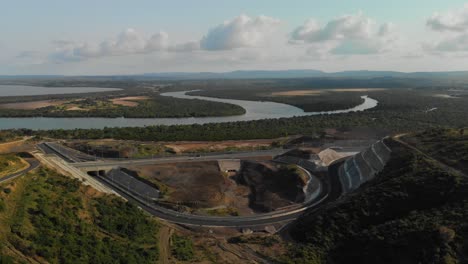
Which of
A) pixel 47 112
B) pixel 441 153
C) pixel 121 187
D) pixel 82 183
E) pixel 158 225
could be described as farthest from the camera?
pixel 47 112

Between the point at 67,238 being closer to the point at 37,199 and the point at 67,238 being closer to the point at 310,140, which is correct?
the point at 37,199

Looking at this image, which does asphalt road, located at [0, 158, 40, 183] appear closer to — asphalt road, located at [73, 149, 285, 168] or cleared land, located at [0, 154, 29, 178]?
cleared land, located at [0, 154, 29, 178]

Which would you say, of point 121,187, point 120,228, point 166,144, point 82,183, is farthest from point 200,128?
point 120,228

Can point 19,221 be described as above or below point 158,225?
above

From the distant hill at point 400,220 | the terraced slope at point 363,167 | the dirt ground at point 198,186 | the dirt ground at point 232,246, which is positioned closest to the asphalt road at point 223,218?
the dirt ground at point 232,246

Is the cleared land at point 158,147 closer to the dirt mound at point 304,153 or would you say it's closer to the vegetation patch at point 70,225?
the dirt mound at point 304,153
